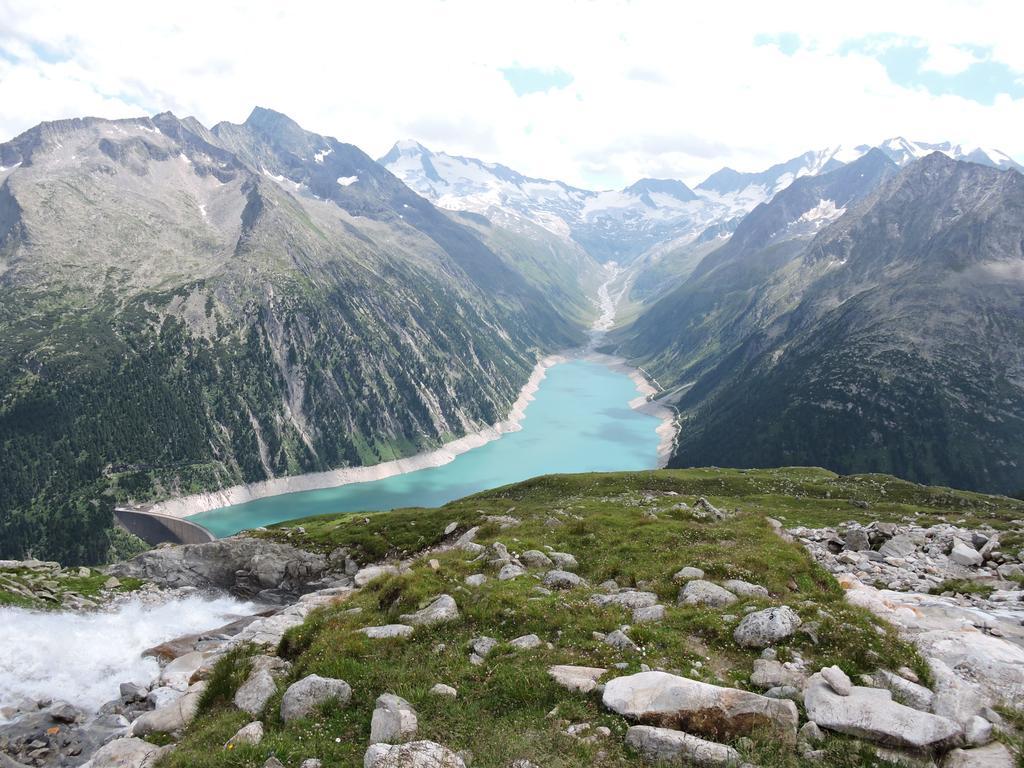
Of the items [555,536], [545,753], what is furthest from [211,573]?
[545,753]

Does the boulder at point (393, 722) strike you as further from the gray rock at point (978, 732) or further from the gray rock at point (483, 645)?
the gray rock at point (978, 732)

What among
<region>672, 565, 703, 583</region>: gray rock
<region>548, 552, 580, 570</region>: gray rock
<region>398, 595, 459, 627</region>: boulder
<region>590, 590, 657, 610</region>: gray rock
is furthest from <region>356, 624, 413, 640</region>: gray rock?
<region>672, 565, 703, 583</region>: gray rock

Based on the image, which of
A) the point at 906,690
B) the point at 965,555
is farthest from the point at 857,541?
the point at 906,690

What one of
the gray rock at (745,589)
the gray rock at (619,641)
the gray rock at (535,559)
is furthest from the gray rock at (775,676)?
the gray rock at (535,559)

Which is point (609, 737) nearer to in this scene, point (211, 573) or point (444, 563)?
point (444, 563)

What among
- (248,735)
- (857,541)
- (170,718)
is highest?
(248,735)

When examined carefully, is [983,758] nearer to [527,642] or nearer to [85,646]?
[527,642]
